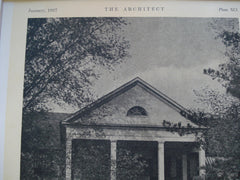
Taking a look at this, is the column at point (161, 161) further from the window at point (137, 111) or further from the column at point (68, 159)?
the column at point (68, 159)

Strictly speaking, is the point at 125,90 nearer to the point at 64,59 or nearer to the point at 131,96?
the point at 131,96

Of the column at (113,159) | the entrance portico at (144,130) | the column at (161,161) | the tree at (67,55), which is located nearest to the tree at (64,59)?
the tree at (67,55)

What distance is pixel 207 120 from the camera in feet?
16.3

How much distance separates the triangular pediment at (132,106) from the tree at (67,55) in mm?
233

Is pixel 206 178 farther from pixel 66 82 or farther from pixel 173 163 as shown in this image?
pixel 66 82

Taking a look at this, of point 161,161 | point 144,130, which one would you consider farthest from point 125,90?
point 161,161

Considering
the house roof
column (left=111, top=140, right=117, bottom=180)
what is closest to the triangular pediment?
the house roof

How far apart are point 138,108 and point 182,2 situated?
182cm

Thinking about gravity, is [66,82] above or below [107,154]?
above

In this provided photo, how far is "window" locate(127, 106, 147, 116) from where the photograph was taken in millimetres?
4895

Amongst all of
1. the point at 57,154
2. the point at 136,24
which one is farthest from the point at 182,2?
the point at 57,154

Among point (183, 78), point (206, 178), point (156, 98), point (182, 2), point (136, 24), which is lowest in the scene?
point (206, 178)

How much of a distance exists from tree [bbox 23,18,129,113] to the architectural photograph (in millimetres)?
16

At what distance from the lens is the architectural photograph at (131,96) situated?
191 inches
